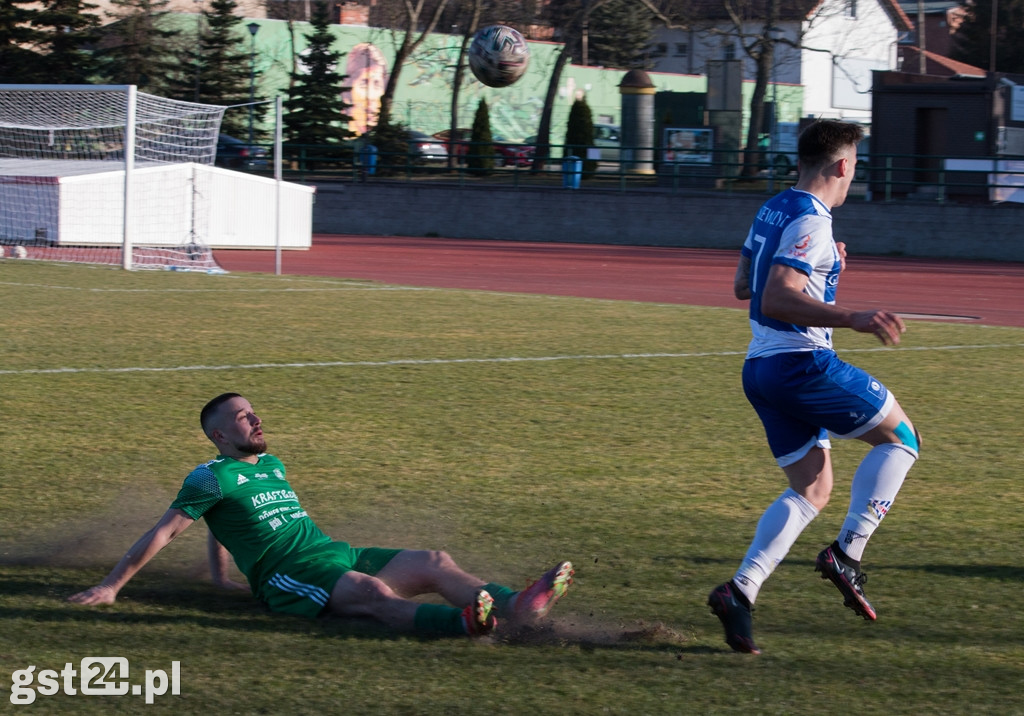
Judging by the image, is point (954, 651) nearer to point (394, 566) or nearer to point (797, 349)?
point (797, 349)

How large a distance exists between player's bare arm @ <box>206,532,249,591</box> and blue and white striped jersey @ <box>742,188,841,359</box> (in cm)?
193

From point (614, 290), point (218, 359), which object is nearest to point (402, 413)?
point (218, 359)

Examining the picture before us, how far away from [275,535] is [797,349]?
5.87 ft

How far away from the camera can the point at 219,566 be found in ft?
14.9

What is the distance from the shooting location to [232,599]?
440 cm

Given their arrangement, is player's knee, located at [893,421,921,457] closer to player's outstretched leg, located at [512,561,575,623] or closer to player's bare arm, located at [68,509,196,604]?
player's outstretched leg, located at [512,561,575,623]

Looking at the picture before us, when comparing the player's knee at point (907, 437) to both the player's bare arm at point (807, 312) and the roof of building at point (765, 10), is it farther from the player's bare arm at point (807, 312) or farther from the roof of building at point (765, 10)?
the roof of building at point (765, 10)

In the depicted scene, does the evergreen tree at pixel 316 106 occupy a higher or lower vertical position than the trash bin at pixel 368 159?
higher

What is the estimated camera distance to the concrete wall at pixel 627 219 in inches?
1126

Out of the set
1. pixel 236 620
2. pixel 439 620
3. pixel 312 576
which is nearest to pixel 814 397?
pixel 439 620

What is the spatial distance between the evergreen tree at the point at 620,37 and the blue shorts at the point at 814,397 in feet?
208

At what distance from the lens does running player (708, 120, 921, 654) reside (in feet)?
13.2

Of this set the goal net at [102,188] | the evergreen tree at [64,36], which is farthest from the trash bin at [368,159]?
the evergreen tree at [64,36]

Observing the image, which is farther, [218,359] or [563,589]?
[218,359]
